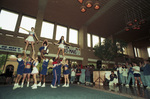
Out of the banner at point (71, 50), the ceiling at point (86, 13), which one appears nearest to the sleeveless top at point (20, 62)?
the banner at point (71, 50)

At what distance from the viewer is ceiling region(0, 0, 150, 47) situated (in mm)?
8922

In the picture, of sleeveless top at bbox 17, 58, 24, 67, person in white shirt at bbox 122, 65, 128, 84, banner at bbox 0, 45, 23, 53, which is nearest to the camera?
sleeveless top at bbox 17, 58, 24, 67

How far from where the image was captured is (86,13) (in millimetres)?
10547

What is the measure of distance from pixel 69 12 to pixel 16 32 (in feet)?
21.1

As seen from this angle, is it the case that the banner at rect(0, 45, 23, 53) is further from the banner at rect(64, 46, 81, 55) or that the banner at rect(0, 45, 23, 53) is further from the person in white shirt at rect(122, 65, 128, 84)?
the person in white shirt at rect(122, 65, 128, 84)

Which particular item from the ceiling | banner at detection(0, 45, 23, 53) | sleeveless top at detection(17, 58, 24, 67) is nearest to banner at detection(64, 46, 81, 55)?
the ceiling

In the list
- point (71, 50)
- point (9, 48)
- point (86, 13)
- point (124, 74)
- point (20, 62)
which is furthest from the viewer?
point (71, 50)

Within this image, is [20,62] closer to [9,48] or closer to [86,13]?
[9,48]

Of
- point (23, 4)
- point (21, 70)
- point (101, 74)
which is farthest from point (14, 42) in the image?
point (101, 74)

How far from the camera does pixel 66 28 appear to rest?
501 inches

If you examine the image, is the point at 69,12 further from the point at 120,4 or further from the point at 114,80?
the point at 114,80

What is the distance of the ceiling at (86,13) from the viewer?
892cm

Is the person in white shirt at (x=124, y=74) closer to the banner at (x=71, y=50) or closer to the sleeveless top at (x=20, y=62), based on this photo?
the banner at (x=71, y=50)

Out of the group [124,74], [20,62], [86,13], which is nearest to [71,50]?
[86,13]
